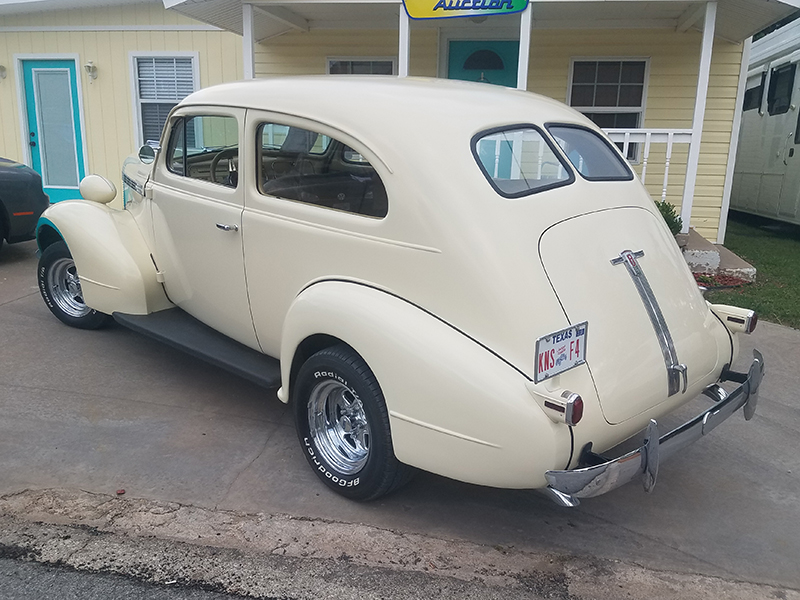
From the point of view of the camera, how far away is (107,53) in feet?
35.4

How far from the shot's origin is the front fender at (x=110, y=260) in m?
4.61

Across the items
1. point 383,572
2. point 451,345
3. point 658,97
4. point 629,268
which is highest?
point 658,97

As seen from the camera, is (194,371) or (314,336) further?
(194,371)

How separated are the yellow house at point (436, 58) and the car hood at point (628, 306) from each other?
5125 mm

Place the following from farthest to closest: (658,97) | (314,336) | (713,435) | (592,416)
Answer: (658,97)
(713,435)
(314,336)
(592,416)

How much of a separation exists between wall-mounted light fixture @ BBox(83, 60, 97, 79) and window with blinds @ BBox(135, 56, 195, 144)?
71cm

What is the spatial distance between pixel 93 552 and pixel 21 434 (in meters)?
1.37

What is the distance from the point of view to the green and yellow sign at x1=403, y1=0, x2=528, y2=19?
757 cm

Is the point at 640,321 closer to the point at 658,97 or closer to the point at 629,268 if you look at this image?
the point at 629,268

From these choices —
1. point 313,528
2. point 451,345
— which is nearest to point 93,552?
point 313,528

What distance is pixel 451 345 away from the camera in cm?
276

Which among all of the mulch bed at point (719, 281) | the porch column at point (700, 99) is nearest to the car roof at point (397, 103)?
the mulch bed at point (719, 281)

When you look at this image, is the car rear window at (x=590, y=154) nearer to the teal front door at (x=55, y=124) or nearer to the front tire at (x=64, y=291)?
the front tire at (x=64, y=291)

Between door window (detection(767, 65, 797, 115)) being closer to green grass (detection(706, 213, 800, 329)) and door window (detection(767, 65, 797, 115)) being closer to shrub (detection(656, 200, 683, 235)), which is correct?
green grass (detection(706, 213, 800, 329))
